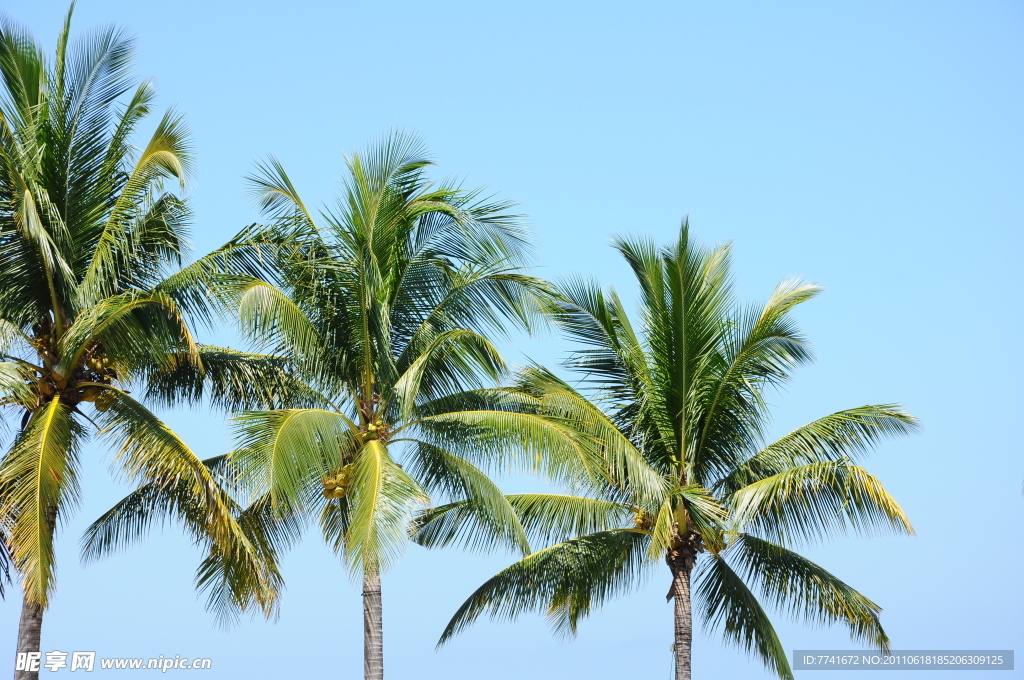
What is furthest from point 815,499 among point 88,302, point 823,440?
point 88,302

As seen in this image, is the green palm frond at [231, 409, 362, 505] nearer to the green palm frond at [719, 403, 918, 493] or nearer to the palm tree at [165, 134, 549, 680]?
the palm tree at [165, 134, 549, 680]

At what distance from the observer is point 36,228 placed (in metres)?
15.1

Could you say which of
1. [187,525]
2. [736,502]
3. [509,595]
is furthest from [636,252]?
[187,525]

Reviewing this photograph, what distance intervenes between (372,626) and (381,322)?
12.5ft

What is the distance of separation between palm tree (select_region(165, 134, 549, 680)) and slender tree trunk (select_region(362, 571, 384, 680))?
0.02 meters

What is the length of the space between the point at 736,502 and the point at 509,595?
3453 mm

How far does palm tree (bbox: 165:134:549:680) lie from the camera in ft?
52.8

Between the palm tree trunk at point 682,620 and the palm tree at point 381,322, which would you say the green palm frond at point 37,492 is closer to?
the palm tree at point 381,322

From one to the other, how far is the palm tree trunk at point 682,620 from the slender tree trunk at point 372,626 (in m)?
4.13

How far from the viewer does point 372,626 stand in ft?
53.0

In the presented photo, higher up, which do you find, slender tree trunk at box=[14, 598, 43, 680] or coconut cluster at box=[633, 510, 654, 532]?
coconut cluster at box=[633, 510, 654, 532]

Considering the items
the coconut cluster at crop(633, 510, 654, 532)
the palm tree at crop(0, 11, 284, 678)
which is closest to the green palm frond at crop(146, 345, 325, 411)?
the palm tree at crop(0, 11, 284, 678)

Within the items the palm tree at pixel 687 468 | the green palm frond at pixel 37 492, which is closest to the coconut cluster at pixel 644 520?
the palm tree at pixel 687 468

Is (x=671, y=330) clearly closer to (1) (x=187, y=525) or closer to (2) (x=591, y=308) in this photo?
(2) (x=591, y=308)
